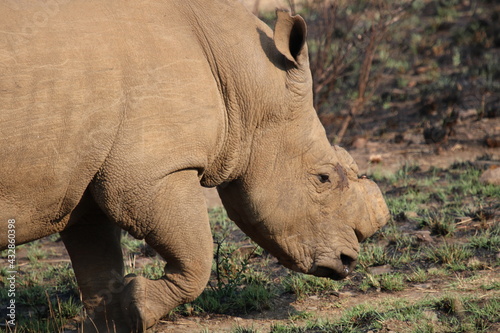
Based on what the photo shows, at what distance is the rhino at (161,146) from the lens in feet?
12.6

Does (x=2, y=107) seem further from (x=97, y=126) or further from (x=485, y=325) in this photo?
(x=485, y=325)

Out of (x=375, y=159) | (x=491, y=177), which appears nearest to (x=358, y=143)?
(x=375, y=159)

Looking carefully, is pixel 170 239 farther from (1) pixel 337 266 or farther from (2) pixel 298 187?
(1) pixel 337 266

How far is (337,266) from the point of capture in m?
5.11

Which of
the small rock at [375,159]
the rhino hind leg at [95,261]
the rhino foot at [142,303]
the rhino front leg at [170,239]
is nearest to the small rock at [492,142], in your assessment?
the small rock at [375,159]

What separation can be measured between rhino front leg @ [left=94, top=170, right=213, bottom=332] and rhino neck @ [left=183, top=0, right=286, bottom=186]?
1.26 feet

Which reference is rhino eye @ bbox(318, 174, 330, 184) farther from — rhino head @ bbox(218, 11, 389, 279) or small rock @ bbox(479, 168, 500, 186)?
small rock @ bbox(479, 168, 500, 186)

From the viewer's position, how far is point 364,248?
20.9 ft

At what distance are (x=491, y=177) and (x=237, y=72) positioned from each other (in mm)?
4311

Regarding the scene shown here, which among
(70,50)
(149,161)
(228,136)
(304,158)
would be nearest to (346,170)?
(304,158)

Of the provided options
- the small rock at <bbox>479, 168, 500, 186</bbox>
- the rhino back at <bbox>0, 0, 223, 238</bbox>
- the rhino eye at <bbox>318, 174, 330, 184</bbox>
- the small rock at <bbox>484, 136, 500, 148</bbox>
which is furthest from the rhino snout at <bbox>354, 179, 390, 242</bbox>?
the small rock at <bbox>484, 136, 500, 148</bbox>

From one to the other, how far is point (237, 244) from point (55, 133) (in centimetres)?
323

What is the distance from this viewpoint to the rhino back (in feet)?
12.4

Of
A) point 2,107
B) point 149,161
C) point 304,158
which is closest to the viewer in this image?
point 2,107
